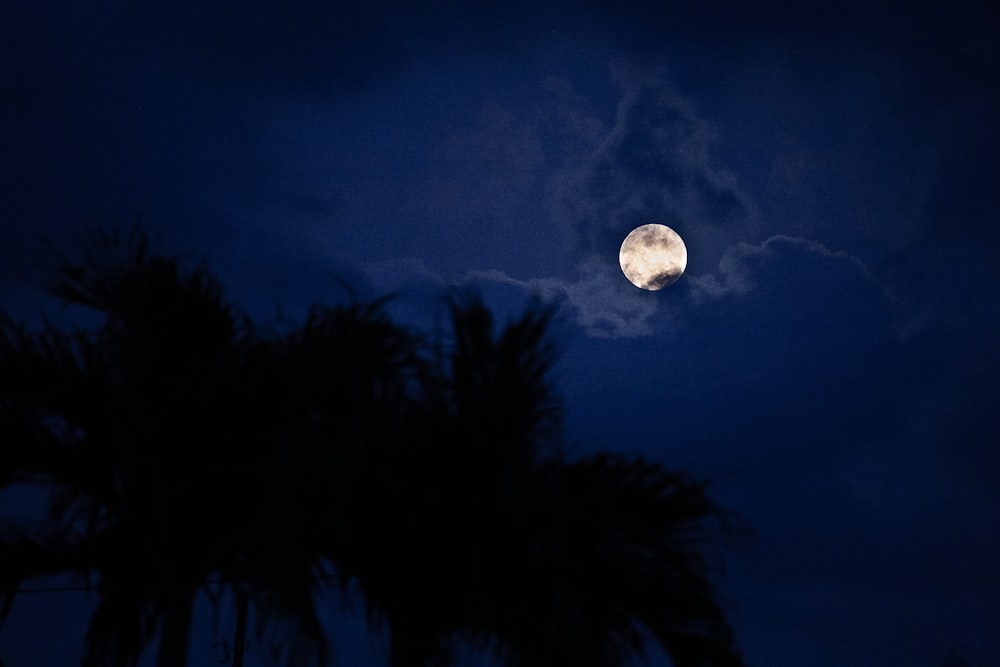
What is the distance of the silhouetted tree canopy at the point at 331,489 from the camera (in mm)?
3596

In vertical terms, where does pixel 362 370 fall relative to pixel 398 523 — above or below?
above

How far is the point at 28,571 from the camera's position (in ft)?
14.4

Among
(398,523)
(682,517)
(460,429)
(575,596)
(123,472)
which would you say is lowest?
(575,596)

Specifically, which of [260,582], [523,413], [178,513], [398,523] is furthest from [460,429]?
[178,513]

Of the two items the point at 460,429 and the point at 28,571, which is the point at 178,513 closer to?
the point at 28,571

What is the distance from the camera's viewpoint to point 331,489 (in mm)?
3686

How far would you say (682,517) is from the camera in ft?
12.1

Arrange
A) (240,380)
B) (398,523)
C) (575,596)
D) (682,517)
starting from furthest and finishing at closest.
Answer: (240,380) < (398,523) < (682,517) < (575,596)

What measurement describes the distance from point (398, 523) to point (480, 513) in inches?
18.3

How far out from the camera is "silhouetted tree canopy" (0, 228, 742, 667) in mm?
3596

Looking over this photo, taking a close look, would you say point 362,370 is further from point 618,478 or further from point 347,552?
point 618,478

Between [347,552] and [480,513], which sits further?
[347,552]

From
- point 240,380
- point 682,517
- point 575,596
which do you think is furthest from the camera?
point 240,380

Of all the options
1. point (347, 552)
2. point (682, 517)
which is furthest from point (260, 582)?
point (682, 517)
